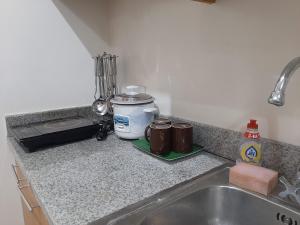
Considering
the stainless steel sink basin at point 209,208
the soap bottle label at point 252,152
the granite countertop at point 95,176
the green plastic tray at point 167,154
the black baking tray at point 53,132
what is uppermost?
the soap bottle label at point 252,152

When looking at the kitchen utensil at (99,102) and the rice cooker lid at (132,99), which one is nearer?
the rice cooker lid at (132,99)

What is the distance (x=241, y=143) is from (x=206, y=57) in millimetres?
331

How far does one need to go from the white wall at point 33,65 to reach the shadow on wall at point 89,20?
0.02 meters

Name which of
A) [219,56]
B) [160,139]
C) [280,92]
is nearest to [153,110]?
[160,139]

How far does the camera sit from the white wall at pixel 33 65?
Result: 1207 mm

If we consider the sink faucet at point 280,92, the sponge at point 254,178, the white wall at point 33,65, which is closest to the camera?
the sink faucet at point 280,92

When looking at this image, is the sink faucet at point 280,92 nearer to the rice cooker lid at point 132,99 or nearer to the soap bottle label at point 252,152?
the soap bottle label at point 252,152

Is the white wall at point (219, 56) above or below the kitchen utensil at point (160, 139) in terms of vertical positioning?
above

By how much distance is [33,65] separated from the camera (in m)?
1.28

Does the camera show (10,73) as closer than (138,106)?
No

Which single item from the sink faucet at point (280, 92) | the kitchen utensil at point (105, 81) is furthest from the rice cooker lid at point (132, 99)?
the sink faucet at point (280, 92)

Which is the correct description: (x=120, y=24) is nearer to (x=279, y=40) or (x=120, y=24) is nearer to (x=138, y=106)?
(x=138, y=106)

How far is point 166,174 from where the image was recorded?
84cm

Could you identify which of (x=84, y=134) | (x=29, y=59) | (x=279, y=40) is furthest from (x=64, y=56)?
(x=279, y=40)
